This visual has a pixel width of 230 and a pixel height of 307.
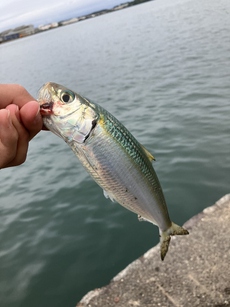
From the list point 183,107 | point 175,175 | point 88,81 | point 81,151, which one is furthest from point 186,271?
point 88,81

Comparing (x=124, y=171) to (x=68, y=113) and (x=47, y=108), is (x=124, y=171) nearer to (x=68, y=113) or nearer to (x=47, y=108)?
(x=68, y=113)

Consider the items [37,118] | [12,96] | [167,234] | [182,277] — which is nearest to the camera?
[37,118]

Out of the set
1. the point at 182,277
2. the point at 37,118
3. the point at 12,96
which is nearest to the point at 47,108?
the point at 37,118

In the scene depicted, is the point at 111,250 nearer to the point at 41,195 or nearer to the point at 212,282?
the point at 212,282

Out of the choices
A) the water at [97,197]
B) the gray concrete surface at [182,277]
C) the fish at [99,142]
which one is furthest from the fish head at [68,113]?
the water at [97,197]

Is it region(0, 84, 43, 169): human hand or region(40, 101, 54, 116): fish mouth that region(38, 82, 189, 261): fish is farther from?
region(0, 84, 43, 169): human hand

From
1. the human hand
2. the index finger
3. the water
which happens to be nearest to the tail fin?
the human hand
